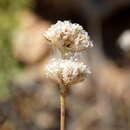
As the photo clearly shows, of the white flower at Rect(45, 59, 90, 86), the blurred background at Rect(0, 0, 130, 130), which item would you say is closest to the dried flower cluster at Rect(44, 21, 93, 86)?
the white flower at Rect(45, 59, 90, 86)

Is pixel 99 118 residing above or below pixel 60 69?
above

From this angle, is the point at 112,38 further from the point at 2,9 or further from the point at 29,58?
the point at 2,9

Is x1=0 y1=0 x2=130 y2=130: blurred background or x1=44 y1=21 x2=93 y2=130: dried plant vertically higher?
x1=0 y1=0 x2=130 y2=130: blurred background

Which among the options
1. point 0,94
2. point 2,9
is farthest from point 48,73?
point 2,9

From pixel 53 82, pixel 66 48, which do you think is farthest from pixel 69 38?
pixel 53 82

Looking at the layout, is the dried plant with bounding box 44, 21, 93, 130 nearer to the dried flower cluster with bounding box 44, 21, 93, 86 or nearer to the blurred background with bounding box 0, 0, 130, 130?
the dried flower cluster with bounding box 44, 21, 93, 86

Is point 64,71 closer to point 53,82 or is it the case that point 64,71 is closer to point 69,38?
point 69,38
